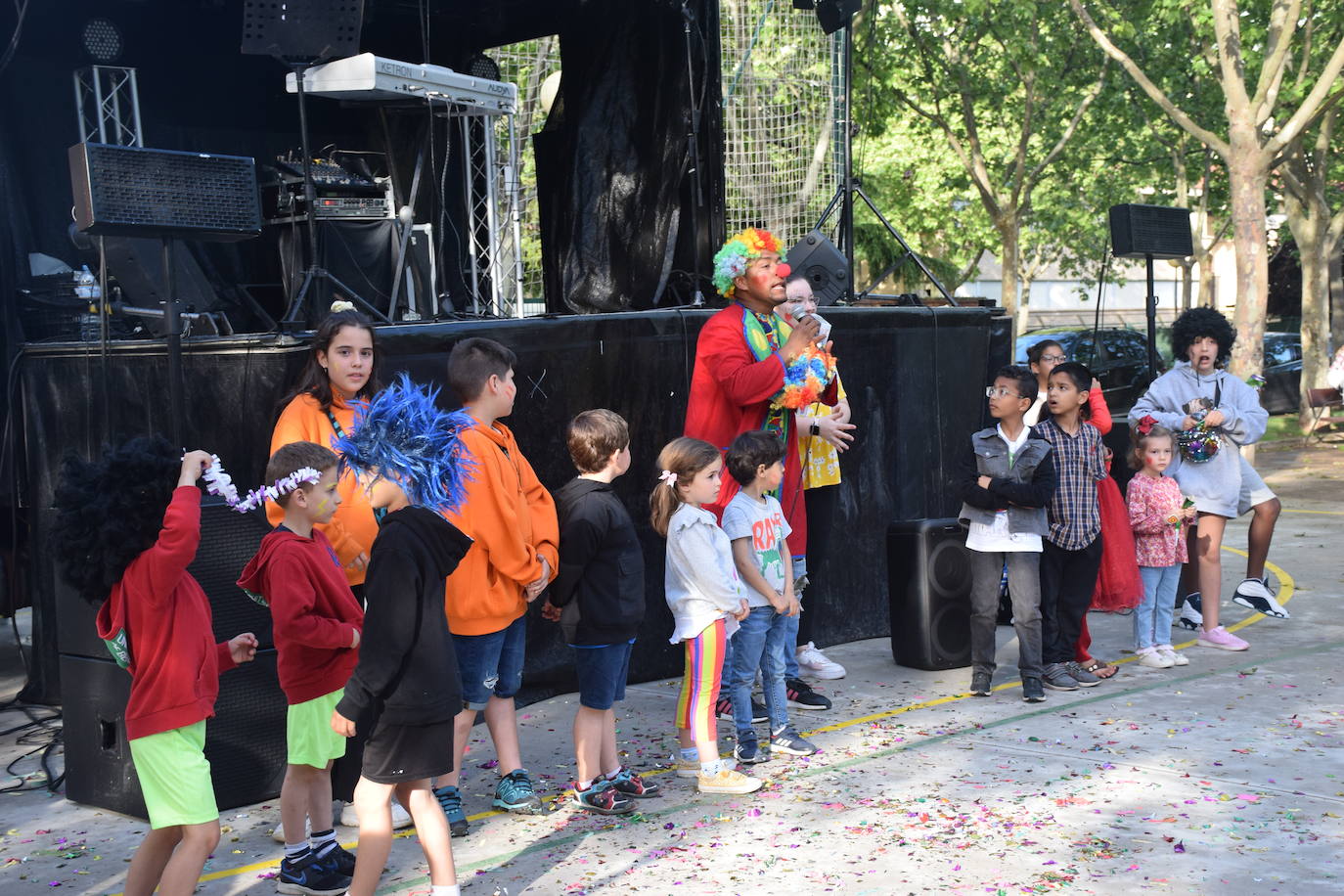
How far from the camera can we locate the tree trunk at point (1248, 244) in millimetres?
15867

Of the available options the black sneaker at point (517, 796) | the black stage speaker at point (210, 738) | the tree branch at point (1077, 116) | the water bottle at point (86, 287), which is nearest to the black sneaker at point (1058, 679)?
the black sneaker at point (517, 796)

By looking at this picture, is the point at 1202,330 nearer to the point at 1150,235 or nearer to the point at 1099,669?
the point at 1099,669

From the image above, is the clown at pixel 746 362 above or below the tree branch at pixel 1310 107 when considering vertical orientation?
below

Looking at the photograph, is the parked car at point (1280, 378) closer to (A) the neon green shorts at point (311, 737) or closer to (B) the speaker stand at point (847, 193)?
(B) the speaker stand at point (847, 193)

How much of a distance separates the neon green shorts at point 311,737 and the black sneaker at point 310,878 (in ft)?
1.07

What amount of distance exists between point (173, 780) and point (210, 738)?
128 centimetres

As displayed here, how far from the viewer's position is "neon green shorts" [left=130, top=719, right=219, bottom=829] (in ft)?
13.2

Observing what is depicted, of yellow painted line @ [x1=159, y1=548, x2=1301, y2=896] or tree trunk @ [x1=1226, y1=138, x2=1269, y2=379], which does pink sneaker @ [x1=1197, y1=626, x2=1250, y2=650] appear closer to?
yellow painted line @ [x1=159, y1=548, x2=1301, y2=896]

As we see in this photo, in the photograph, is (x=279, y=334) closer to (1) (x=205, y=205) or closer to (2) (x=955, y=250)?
(1) (x=205, y=205)

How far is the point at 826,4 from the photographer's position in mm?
9422

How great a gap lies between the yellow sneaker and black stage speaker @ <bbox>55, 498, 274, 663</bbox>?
1826 mm

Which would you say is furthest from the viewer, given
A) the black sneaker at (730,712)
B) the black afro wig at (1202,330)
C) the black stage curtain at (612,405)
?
the black afro wig at (1202,330)

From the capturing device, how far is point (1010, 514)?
21.8 ft

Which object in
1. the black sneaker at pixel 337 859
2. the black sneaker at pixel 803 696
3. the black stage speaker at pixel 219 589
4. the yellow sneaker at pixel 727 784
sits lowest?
the black sneaker at pixel 803 696
